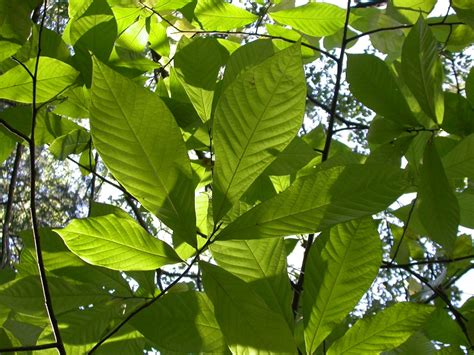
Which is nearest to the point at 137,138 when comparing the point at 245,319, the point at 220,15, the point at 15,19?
the point at 245,319

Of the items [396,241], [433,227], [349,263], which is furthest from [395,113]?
[396,241]

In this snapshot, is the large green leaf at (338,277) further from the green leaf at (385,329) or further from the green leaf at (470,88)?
the green leaf at (470,88)

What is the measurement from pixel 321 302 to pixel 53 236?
1.17ft

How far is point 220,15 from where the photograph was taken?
1.08 meters

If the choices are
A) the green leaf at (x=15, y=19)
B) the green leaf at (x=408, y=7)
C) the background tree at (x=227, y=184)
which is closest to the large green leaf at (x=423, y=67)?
the background tree at (x=227, y=184)

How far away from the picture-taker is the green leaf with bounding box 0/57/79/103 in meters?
0.79

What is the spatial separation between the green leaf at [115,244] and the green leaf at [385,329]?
0.22 meters

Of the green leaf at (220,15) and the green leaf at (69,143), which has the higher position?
the green leaf at (220,15)

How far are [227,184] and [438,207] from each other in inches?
13.0

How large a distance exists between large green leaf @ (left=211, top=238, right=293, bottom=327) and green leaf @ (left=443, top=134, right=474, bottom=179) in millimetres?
323

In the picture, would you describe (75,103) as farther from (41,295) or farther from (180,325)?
(180,325)

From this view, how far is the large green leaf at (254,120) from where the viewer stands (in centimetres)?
46

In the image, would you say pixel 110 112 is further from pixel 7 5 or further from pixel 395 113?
pixel 395 113

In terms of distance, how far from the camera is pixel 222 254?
1.99 ft
